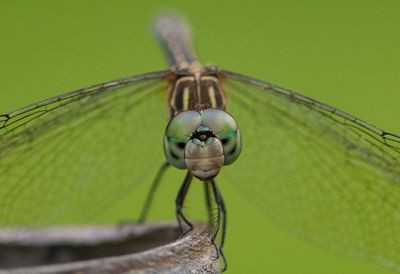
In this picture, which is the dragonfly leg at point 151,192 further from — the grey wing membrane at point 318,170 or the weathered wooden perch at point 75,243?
the weathered wooden perch at point 75,243

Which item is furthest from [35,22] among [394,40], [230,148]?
[230,148]

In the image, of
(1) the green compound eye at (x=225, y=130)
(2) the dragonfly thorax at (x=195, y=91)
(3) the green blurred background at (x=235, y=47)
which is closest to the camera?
(1) the green compound eye at (x=225, y=130)

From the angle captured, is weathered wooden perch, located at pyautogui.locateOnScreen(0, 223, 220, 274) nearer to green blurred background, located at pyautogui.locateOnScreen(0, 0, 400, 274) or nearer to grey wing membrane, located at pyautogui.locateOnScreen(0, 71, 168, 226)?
grey wing membrane, located at pyautogui.locateOnScreen(0, 71, 168, 226)

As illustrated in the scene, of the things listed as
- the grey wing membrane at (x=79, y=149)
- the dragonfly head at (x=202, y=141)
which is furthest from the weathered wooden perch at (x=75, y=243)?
the grey wing membrane at (x=79, y=149)

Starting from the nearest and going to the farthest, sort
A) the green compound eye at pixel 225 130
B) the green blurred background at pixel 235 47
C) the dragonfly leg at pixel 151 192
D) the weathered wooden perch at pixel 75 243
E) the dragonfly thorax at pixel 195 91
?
the weathered wooden perch at pixel 75 243, the green compound eye at pixel 225 130, the dragonfly thorax at pixel 195 91, the dragonfly leg at pixel 151 192, the green blurred background at pixel 235 47

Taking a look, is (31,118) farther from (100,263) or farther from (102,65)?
(102,65)

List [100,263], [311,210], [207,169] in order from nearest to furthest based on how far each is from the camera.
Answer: [100,263] → [207,169] → [311,210]

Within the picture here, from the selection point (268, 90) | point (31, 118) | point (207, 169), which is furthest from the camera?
point (268, 90)

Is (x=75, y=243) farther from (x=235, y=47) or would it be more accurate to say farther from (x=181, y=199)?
(x=235, y=47)
